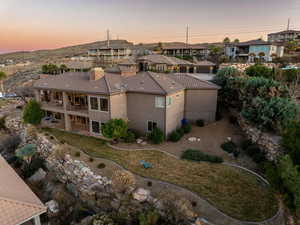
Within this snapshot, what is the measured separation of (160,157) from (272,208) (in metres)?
8.44

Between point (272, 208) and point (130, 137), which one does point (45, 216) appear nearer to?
point (130, 137)

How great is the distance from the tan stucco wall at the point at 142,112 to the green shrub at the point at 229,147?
6087mm

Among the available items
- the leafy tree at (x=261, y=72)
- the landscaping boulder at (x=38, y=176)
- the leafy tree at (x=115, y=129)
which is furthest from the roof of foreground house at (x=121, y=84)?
the leafy tree at (x=261, y=72)

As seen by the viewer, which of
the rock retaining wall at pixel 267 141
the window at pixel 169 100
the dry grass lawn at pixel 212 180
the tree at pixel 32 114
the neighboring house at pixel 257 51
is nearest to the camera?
the dry grass lawn at pixel 212 180

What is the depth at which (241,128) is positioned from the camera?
69.5 ft

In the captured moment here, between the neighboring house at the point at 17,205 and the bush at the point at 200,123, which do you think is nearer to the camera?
the neighboring house at the point at 17,205

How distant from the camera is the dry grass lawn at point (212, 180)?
10.6 metres

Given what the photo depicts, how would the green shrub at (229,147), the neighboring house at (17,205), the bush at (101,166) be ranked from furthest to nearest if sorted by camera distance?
the green shrub at (229,147) < the bush at (101,166) < the neighboring house at (17,205)

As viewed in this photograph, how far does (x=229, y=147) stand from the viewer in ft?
57.1

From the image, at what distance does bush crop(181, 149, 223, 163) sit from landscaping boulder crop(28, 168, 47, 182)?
12722mm

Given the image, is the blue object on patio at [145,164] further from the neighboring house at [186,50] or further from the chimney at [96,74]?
the neighboring house at [186,50]

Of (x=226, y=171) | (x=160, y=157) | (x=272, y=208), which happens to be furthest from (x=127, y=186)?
(x=272, y=208)

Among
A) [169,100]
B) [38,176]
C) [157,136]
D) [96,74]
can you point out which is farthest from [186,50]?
[38,176]

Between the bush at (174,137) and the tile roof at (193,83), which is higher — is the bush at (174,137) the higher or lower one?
the lower one
